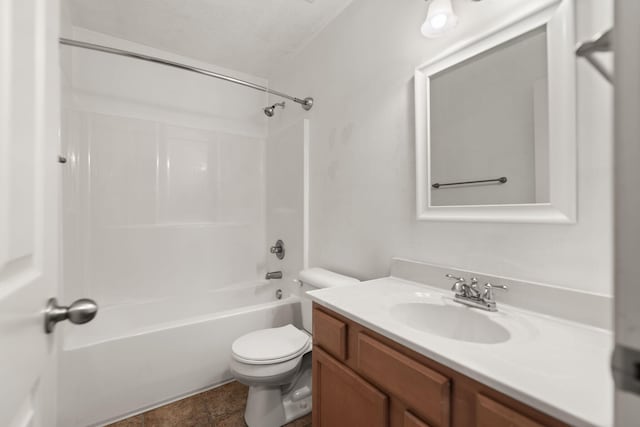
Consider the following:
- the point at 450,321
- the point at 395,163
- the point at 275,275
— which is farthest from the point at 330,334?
the point at 275,275

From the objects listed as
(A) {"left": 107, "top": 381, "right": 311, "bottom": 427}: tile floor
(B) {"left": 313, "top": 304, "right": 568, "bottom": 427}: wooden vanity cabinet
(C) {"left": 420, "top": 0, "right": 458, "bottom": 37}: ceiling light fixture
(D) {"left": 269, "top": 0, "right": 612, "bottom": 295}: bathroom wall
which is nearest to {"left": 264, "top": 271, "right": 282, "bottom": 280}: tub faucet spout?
(D) {"left": 269, "top": 0, "right": 612, "bottom": 295}: bathroom wall

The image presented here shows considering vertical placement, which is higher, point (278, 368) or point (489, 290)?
point (489, 290)

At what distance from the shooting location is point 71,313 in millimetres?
518

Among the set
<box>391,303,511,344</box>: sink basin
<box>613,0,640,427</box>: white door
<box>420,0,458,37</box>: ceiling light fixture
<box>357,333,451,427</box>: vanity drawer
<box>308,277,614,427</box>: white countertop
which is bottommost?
<box>357,333,451,427</box>: vanity drawer

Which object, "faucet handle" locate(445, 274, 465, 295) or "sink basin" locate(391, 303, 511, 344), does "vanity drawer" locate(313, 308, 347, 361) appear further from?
"faucet handle" locate(445, 274, 465, 295)

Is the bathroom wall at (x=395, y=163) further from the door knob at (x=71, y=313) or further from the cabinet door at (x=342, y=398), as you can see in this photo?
the door knob at (x=71, y=313)

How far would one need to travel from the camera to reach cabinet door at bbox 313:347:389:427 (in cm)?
83

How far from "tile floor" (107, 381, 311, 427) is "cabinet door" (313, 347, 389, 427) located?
0.60 m

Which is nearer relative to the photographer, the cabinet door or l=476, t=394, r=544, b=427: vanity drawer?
l=476, t=394, r=544, b=427: vanity drawer

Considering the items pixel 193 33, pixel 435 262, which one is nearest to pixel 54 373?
pixel 435 262

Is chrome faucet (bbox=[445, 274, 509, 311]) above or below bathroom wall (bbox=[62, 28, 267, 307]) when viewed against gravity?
below

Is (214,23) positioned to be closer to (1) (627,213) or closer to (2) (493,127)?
(2) (493,127)

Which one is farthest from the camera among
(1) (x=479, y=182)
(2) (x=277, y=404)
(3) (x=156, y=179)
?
(3) (x=156, y=179)

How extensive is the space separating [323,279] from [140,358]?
112 cm
